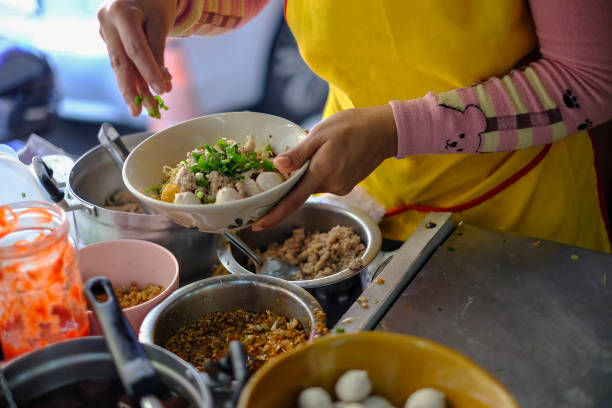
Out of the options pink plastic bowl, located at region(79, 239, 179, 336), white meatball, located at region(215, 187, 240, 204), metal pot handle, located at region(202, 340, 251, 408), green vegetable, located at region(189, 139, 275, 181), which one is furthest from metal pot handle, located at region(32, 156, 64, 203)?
metal pot handle, located at region(202, 340, 251, 408)

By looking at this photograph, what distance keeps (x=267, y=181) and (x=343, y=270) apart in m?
0.30

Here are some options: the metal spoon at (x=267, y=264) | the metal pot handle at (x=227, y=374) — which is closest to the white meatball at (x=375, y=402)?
the metal pot handle at (x=227, y=374)

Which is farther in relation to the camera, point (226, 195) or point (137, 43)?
point (137, 43)

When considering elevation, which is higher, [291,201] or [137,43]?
[137,43]

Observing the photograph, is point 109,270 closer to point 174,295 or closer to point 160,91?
point 174,295

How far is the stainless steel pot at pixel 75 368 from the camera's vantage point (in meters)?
0.78

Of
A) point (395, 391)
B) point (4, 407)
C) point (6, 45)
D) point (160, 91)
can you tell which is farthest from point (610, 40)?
point (6, 45)

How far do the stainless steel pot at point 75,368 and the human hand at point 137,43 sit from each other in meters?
0.76

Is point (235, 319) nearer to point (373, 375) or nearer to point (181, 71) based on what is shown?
point (373, 375)

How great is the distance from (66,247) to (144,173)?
370mm

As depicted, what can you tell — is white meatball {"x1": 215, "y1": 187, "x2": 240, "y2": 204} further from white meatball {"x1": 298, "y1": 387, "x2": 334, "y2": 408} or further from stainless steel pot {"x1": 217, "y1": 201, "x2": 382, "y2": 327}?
white meatball {"x1": 298, "y1": 387, "x2": 334, "y2": 408}

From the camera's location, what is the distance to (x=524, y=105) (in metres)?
1.24

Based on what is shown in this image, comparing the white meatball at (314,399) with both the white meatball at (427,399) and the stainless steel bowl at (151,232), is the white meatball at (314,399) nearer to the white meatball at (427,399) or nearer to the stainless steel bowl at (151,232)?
the white meatball at (427,399)

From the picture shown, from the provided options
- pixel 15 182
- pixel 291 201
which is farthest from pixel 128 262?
pixel 291 201
